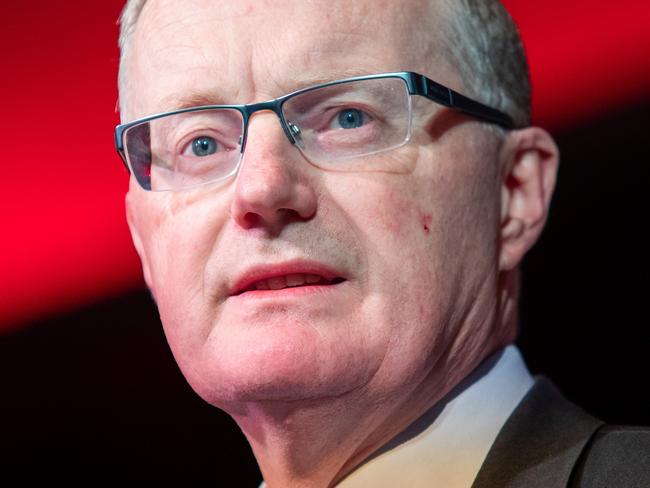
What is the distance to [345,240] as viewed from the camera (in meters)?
1.50

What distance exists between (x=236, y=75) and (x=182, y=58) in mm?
120

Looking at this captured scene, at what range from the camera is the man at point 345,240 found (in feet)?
4.87

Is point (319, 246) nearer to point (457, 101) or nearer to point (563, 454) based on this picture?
point (457, 101)

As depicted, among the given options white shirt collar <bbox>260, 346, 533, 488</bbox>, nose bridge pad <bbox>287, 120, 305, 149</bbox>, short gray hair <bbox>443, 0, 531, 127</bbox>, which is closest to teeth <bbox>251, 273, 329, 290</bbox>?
nose bridge pad <bbox>287, 120, 305, 149</bbox>

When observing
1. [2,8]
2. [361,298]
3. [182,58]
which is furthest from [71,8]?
[361,298]

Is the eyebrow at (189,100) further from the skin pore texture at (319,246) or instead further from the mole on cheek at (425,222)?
the mole on cheek at (425,222)

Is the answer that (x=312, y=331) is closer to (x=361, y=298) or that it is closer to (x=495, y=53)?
(x=361, y=298)

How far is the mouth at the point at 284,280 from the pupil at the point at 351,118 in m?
0.26

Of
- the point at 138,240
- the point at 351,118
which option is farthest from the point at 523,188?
the point at 138,240

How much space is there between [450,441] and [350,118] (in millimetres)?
549

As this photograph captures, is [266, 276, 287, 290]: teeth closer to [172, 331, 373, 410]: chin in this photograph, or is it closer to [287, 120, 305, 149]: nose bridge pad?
[172, 331, 373, 410]: chin

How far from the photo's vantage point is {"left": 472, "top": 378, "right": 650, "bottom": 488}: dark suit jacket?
1.45 meters

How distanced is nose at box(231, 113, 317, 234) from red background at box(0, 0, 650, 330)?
Answer: 112 cm

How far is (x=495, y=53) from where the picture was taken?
179 centimetres
